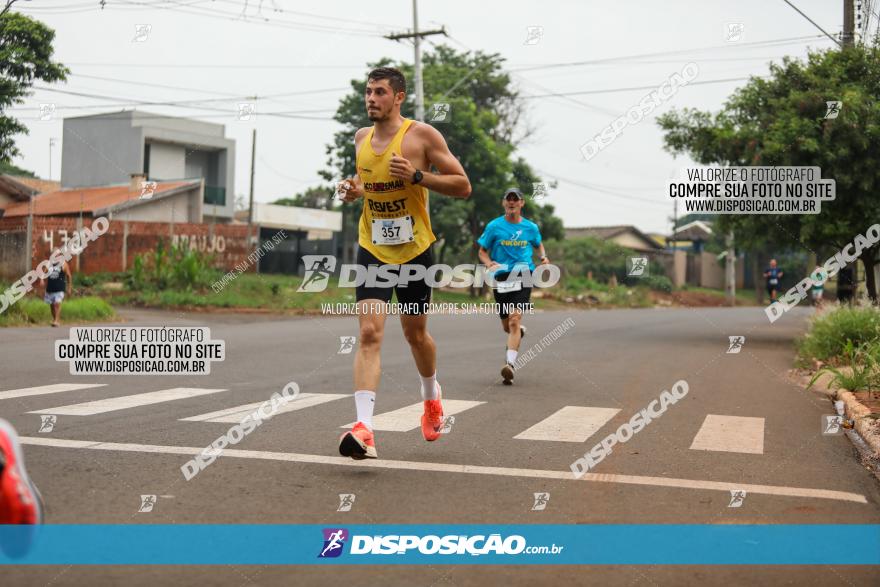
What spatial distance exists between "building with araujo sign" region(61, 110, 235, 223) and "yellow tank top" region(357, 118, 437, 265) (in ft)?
127

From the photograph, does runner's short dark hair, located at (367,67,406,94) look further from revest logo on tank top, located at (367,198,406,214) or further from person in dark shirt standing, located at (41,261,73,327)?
person in dark shirt standing, located at (41,261,73,327)

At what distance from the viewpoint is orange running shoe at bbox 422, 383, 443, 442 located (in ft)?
20.5

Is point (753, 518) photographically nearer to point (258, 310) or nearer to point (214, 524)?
point (214, 524)

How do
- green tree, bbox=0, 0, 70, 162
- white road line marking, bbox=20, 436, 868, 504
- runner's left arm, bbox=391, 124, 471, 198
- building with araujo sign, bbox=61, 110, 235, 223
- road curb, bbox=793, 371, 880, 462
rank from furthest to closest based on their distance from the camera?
building with araujo sign, bbox=61, 110, 235, 223 → green tree, bbox=0, 0, 70, 162 → road curb, bbox=793, 371, 880, 462 → runner's left arm, bbox=391, 124, 471, 198 → white road line marking, bbox=20, 436, 868, 504

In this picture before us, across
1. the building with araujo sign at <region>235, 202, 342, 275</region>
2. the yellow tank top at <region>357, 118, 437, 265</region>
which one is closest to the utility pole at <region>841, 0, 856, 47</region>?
the yellow tank top at <region>357, 118, 437, 265</region>

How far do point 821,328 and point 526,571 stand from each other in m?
10.7

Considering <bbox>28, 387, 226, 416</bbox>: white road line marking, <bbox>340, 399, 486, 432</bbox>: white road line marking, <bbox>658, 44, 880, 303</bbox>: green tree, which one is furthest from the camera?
<bbox>658, 44, 880, 303</bbox>: green tree

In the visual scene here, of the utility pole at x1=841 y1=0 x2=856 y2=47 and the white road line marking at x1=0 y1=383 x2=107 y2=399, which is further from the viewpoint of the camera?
the utility pole at x1=841 y1=0 x2=856 y2=47

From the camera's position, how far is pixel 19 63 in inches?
981

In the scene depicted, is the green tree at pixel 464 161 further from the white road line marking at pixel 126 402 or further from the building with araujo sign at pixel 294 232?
the white road line marking at pixel 126 402

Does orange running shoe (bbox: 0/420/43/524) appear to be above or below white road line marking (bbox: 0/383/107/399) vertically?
above

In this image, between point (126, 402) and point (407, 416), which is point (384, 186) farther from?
point (126, 402)

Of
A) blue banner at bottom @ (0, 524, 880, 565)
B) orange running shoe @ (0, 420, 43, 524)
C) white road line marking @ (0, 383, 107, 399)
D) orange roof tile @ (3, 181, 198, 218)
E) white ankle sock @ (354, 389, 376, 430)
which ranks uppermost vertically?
orange roof tile @ (3, 181, 198, 218)

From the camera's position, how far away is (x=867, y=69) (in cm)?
1727
